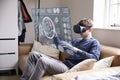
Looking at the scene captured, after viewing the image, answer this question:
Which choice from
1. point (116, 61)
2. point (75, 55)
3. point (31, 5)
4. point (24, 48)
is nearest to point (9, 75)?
point (24, 48)

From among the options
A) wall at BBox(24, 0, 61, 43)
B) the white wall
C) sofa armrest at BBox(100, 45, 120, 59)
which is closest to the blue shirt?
sofa armrest at BBox(100, 45, 120, 59)

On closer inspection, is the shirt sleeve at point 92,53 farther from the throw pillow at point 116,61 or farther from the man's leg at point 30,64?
the man's leg at point 30,64

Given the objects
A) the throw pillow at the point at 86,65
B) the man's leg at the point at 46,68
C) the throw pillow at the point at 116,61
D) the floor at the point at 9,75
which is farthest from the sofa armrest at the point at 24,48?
the throw pillow at the point at 116,61

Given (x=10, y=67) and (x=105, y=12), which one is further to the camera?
(x=10, y=67)

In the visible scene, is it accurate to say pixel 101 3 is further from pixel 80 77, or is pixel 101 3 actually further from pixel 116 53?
pixel 80 77

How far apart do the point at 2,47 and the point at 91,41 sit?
6.04 ft

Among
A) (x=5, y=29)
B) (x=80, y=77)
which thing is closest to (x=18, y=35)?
(x=5, y=29)

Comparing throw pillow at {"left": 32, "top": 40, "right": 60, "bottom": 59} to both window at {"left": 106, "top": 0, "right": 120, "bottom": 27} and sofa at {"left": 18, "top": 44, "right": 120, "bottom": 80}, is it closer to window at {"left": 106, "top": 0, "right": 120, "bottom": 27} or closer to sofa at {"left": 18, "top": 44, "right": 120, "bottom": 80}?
sofa at {"left": 18, "top": 44, "right": 120, "bottom": 80}

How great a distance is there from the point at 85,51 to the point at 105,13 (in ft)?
3.21

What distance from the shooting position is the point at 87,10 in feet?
11.3

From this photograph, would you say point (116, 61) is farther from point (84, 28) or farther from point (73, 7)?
point (73, 7)

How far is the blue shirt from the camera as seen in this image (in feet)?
7.95

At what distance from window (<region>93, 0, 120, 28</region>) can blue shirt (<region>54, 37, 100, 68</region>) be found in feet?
2.30

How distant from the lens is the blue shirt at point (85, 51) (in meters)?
2.42
